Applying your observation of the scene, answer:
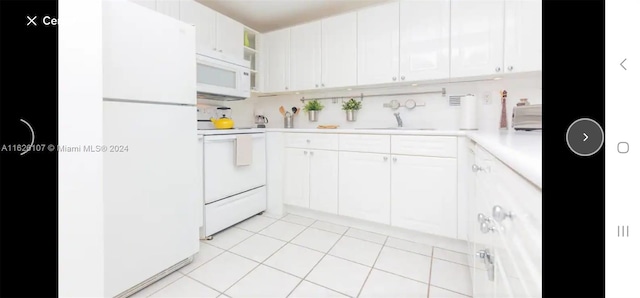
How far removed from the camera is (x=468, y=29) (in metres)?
1.87

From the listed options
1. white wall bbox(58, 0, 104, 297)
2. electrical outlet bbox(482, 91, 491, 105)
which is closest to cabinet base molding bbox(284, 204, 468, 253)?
electrical outlet bbox(482, 91, 491, 105)

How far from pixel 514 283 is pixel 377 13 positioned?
2208 mm

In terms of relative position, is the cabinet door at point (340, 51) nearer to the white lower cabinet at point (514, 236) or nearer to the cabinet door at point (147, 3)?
the cabinet door at point (147, 3)

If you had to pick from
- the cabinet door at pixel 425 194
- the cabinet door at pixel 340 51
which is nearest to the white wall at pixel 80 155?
the cabinet door at pixel 425 194

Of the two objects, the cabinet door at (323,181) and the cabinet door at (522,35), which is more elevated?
the cabinet door at (522,35)

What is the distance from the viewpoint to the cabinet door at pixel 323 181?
→ 209 cm

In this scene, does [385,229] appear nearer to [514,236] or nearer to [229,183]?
[229,183]

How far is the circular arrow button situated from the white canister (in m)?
1.94

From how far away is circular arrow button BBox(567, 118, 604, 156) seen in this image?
23cm

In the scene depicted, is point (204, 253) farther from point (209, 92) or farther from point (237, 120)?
point (237, 120)

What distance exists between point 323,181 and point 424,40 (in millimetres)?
1352

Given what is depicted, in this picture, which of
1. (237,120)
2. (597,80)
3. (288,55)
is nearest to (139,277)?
(597,80)

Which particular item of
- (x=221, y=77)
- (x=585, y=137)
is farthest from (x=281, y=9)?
(x=585, y=137)

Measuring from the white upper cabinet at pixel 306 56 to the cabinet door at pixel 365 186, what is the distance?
0.91 metres
